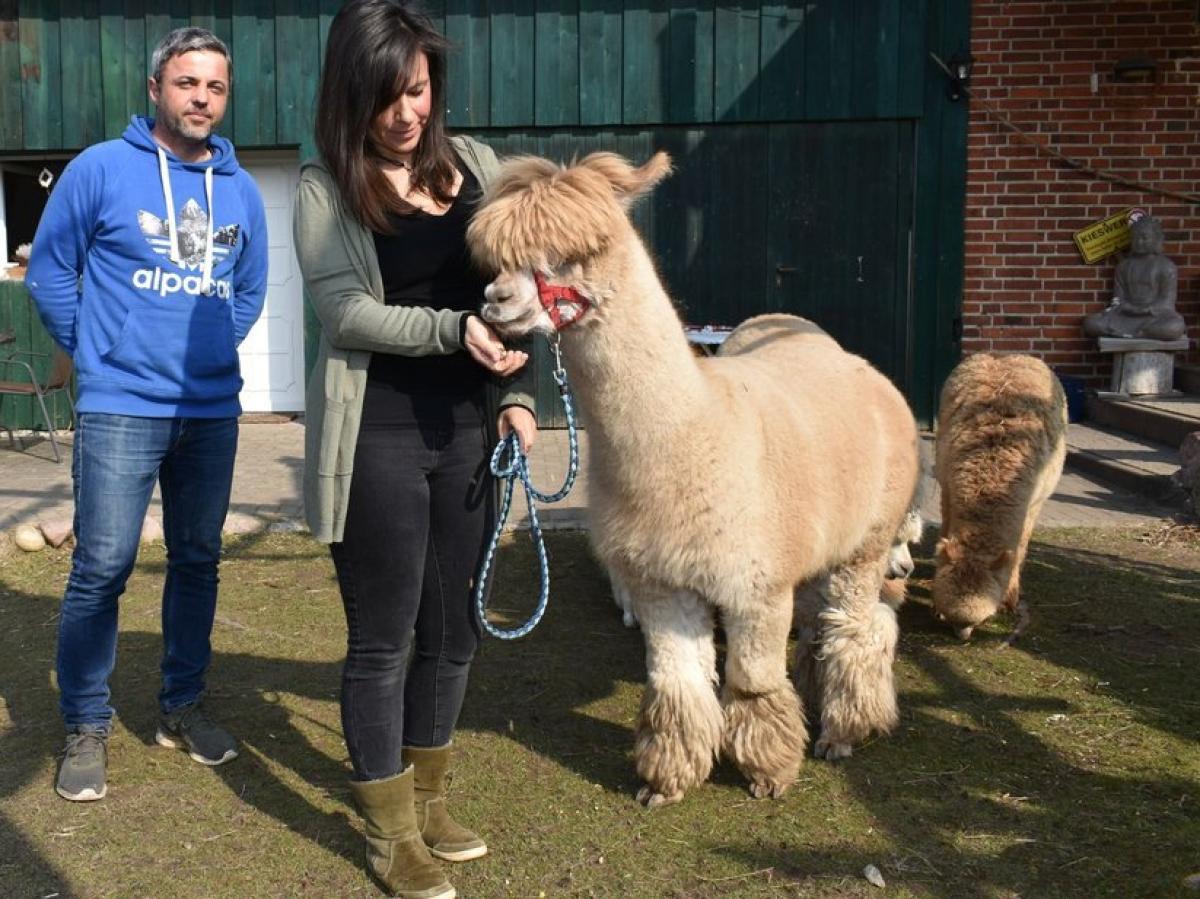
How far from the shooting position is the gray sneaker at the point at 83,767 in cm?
333

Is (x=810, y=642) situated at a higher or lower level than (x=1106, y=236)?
lower

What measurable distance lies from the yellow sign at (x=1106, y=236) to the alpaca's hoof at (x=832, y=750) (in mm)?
6878

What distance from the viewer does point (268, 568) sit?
5.91 meters

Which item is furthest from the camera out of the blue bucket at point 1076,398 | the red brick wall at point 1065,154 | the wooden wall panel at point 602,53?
the wooden wall panel at point 602,53

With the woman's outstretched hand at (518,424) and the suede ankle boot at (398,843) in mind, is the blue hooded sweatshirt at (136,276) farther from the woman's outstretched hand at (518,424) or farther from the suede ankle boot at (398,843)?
the suede ankle boot at (398,843)

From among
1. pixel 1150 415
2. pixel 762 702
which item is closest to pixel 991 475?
pixel 762 702

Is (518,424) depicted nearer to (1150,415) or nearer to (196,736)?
(196,736)

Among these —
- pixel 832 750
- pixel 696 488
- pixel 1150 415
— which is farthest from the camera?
pixel 1150 415

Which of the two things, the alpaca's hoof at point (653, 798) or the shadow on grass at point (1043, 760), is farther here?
the alpaca's hoof at point (653, 798)

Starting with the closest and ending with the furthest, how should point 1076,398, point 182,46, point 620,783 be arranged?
point 182,46, point 620,783, point 1076,398

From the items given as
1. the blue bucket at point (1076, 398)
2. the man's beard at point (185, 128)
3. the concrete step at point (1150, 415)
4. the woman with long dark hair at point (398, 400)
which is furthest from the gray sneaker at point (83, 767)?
the blue bucket at point (1076, 398)

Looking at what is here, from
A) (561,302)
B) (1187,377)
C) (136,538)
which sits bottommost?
(136,538)

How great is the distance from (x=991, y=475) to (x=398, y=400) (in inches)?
106

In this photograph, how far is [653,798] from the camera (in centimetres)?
332
